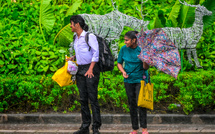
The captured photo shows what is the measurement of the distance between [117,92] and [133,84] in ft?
5.54

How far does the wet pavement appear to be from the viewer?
583cm

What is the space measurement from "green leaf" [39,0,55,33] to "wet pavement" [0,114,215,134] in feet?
11.0

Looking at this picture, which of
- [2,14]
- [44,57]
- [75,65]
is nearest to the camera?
[75,65]

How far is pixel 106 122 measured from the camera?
6062 mm

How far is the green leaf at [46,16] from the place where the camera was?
877 centimetres

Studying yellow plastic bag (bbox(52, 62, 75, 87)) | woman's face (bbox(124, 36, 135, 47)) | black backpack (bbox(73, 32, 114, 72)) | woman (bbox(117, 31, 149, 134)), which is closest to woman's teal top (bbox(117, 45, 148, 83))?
woman (bbox(117, 31, 149, 134))

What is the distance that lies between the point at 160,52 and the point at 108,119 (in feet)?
6.83

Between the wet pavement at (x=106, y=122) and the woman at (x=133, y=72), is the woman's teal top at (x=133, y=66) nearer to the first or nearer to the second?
the woman at (x=133, y=72)

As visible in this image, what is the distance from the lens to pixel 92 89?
4.95m

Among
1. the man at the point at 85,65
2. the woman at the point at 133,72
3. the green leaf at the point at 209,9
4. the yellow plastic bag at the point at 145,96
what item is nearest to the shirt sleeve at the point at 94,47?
the man at the point at 85,65

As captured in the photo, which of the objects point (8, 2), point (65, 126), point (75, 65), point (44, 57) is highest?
point (8, 2)

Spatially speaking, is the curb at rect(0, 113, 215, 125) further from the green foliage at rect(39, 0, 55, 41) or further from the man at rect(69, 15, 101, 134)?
the green foliage at rect(39, 0, 55, 41)

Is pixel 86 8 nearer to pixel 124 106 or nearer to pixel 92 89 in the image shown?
pixel 124 106

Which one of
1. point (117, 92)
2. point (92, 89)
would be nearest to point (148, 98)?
point (92, 89)
